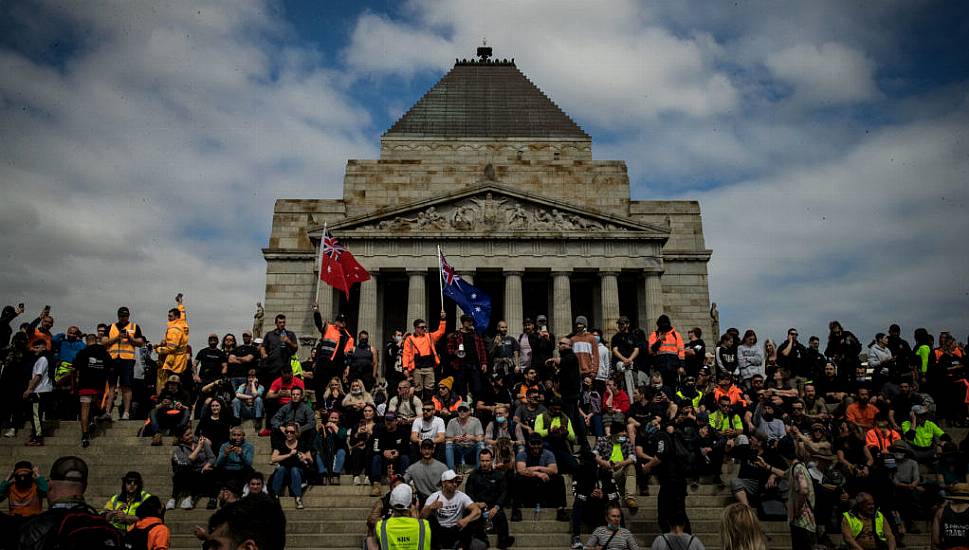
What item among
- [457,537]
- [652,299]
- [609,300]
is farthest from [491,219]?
[457,537]

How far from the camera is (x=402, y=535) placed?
280 inches

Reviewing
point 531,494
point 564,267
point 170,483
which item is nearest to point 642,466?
point 531,494

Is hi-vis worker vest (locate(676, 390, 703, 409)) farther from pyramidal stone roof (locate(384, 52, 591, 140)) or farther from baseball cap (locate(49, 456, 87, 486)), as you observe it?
pyramidal stone roof (locate(384, 52, 591, 140))

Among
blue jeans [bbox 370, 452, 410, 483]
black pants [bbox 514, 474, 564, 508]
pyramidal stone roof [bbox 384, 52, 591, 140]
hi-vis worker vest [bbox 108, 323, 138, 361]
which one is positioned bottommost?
black pants [bbox 514, 474, 564, 508]

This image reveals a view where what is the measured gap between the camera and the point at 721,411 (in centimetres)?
1269

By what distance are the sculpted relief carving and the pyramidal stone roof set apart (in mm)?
10818

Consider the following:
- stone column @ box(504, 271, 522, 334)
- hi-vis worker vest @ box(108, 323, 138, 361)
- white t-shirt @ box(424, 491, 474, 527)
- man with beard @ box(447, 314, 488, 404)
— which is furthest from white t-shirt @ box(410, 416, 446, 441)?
stone column @ box(504, 271, 522, 334)

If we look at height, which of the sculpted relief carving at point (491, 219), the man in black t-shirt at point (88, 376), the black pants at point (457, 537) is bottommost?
the black pants at point (457, 537)

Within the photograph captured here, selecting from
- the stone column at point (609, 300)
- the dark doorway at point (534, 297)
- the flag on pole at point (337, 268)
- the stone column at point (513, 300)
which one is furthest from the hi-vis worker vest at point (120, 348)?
the dark doorway at point (534, 297)

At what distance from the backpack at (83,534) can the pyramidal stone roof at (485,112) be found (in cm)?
3697

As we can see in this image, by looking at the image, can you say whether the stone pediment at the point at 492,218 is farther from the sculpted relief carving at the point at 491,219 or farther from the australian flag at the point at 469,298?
the australian flag at the point at 469,298

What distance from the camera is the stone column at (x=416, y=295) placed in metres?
28.1

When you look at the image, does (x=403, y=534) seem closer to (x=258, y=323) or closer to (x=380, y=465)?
(x=380, y=465)

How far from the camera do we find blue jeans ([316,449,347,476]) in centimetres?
1199
